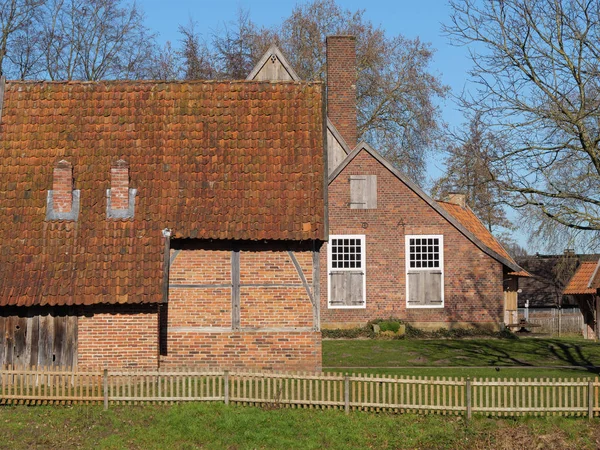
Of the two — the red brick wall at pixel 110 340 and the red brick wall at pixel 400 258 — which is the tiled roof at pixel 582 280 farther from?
the red brick wall at pixel 110 340

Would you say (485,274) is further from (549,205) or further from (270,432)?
(270,432)

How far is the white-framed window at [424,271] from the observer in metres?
30.5

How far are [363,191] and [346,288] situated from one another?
3.44 metres

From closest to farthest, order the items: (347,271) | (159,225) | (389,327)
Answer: (159,225) < (389,327) < (347,271)

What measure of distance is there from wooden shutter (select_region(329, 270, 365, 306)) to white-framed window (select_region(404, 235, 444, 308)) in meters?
1.67

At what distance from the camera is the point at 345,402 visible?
18000mm

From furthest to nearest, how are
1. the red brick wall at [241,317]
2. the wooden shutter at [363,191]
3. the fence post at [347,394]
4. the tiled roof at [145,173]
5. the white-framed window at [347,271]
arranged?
the wooden shutter at [363,191] → the white-framed window at [347,271] → the red brick wall at [241,317] → the tiled roof at [145,173] → the fence post at [347,394]

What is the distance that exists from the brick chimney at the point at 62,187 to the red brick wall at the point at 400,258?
39.8 feet

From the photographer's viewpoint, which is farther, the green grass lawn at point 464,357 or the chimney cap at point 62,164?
the green grass lawn at point 464,357

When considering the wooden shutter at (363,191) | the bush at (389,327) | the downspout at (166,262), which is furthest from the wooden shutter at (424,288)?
the downspout at (166,262)

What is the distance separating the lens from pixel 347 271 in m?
30.5

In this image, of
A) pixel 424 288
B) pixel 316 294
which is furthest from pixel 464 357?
pixel 316 294

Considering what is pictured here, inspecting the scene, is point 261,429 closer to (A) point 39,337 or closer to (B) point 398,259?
(A) point 39,337

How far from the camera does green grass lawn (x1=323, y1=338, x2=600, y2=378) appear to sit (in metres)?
22.0
